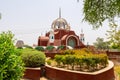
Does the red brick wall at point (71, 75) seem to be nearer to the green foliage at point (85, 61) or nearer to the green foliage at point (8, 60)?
the green foliage at point (85, 61)

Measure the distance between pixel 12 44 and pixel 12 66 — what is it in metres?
0.50

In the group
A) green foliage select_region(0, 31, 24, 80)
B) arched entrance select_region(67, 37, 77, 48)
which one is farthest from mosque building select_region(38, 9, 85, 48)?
green foliage select_region(0, 31, 24, 80)

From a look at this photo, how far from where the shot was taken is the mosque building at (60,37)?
143ft

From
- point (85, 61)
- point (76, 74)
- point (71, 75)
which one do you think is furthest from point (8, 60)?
point (85, 61)

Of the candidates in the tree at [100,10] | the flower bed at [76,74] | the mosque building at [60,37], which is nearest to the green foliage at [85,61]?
the flower bed at [76,74]

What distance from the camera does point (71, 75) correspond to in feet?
38.7

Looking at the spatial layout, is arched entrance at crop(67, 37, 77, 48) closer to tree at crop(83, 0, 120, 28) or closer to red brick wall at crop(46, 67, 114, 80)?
red brick wall at crop(46, 67, 114, 80)

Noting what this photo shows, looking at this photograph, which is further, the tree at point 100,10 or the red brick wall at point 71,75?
the red brick wall at point 71,75

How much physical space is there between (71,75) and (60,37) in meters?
33.0

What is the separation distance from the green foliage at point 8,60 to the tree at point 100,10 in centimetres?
393

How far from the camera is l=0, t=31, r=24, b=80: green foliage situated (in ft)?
14.6

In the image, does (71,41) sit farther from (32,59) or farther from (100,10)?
(100,10)

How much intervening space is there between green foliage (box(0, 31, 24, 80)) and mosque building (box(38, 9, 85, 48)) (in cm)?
3760

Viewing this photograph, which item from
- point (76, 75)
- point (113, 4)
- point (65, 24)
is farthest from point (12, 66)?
point (65, 24)
